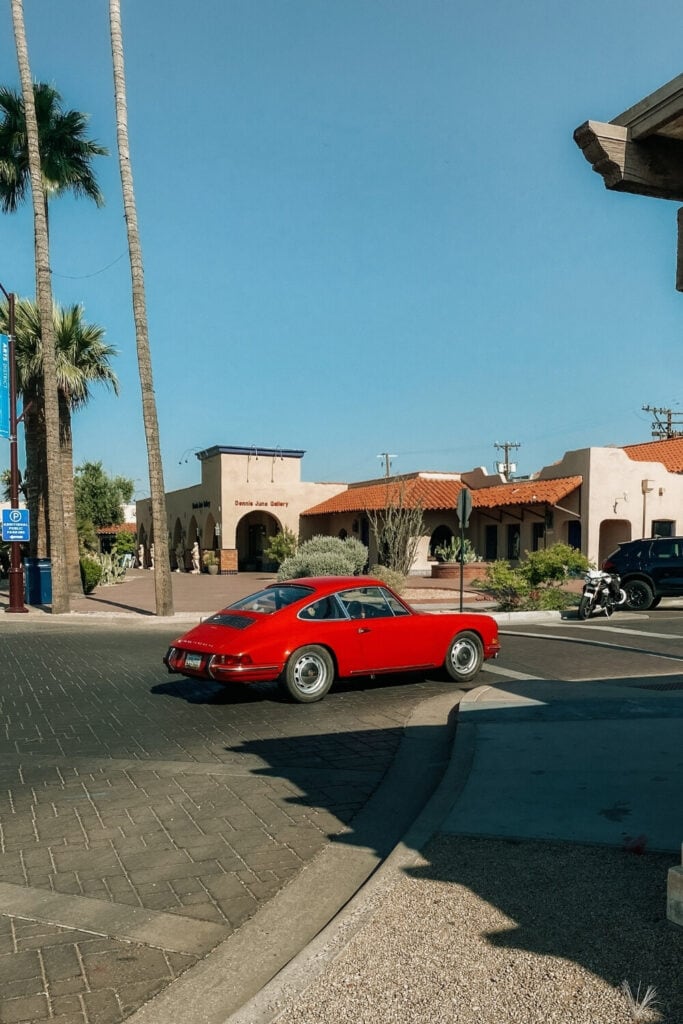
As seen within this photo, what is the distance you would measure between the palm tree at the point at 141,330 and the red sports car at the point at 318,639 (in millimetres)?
11865

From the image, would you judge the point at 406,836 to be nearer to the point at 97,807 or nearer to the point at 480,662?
the point at 97,807

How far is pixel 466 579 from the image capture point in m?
33.0

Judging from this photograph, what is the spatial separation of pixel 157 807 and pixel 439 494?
36878 millimetres

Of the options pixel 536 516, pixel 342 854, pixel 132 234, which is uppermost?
pixel 132 234

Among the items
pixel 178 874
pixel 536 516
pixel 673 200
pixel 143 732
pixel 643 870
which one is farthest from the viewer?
pixel 536 516

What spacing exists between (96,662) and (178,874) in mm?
9234

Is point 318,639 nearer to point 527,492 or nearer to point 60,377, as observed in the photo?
point 60,377

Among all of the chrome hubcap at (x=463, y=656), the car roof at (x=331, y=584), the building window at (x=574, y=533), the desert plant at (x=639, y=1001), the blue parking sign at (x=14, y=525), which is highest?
the blue parking sign at (x=14, y=525)

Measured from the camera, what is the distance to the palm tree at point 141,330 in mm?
21953

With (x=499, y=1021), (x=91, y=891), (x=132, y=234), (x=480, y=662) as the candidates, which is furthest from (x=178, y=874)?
(x=132, y=234)

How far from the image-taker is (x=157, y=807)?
6176 mm

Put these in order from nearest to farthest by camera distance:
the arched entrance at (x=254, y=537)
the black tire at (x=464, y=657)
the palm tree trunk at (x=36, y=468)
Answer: the black tire at (x=464, y=657) < the palm tree trunk at (x=36, y=468) < the arched entrance at (x=254, y=537)

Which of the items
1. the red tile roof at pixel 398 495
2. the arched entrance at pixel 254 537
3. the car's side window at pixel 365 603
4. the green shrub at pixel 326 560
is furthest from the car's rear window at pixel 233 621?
the arched entrance at pixel 254 537

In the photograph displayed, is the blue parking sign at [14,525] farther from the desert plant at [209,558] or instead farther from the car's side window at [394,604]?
the desert plant at [209,558]
